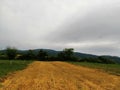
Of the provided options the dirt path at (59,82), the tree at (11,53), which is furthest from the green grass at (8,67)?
the tree at (11,53)

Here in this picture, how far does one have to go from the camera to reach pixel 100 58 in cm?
12431

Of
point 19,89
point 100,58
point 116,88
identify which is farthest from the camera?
point 100,58

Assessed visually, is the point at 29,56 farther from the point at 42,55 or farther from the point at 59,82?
the point at 59,82

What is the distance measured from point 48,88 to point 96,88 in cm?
309

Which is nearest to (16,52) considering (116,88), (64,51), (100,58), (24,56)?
(24,56)

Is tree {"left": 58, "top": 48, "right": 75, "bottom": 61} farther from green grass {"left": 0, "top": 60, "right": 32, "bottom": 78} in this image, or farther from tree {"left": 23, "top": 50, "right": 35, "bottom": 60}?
green grass {"left": 0, "top": 60, "right": 32, "bottom": 78}

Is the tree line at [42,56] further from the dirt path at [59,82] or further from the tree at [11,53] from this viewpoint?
the dirt path at [59,82]

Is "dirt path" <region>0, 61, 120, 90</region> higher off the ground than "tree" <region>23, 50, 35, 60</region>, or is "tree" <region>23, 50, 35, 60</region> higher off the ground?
"tree" <region>23, 50, 35, 60</region>

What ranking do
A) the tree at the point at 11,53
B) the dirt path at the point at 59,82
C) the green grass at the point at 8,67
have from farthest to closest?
the tree at the point at 11,53, the green grass at the point at 8,67, the dirt path at the point at 59,82

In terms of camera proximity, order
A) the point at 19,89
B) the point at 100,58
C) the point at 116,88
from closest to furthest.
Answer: the point at 19,89
the point at 116,88
the point at 100,58

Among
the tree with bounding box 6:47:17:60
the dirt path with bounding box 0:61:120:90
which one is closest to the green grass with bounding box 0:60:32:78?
the dirt path with bounding box 0:61:120:90

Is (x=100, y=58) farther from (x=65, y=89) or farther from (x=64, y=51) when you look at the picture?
(x=65, y=89)

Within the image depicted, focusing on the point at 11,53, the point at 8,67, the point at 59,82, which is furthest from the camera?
the point at 11,53

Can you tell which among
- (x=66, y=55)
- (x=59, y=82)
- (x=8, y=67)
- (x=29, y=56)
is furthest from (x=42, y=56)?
(x=59, y=82)
